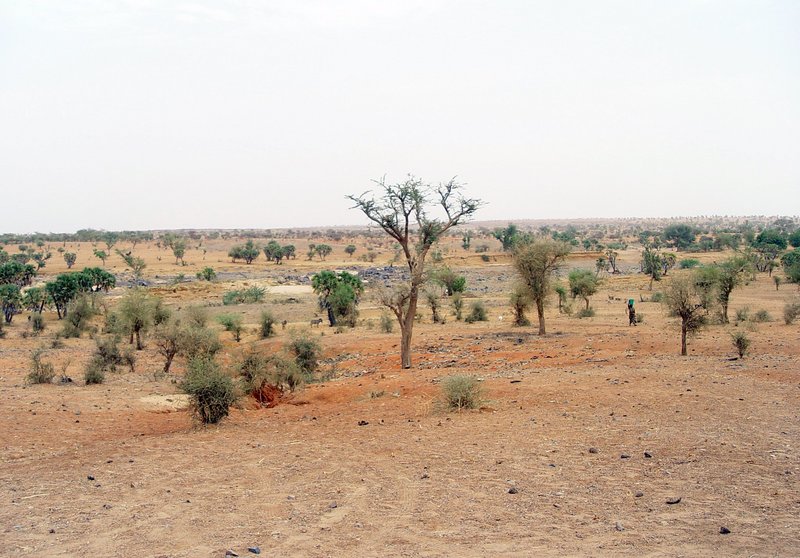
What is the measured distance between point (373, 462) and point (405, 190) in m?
12.5

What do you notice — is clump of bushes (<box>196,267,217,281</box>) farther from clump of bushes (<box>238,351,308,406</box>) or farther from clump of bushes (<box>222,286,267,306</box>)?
clump of bushes (<box>238,351,308,406</box>)

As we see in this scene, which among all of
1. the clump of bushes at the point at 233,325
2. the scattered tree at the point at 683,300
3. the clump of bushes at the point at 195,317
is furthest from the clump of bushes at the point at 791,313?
the clump of bushes at the point at 233,325

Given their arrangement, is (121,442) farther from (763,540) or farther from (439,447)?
(763,540)

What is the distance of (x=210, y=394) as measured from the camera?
48.0 feet

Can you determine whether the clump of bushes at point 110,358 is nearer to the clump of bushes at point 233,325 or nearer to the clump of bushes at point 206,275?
the clump of bushes at point 233,325

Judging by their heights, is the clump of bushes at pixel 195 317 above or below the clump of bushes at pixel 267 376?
above

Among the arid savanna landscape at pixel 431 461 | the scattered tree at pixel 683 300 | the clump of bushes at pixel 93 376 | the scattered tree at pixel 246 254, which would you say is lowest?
the clump of bushes at pixel 93 376

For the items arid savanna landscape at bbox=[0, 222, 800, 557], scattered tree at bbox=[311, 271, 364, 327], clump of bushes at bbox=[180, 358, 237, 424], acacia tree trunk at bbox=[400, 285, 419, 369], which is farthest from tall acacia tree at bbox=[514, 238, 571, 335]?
clump of bushes at bbox=[180, 358, 237, 424]

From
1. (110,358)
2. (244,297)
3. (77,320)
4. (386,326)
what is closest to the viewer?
(110,358)

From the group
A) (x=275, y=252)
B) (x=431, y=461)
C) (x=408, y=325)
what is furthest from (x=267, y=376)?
(x=275, y=252)

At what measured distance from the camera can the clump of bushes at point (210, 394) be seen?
1439 cm

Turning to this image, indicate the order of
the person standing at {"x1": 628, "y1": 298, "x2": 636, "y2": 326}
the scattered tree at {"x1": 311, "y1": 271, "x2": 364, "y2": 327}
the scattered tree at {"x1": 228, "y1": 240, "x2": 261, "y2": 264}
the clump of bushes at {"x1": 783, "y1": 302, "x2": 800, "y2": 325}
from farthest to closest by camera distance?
the scattered tree at {"x1": 228, "y1": 240, "x2": 261, "y2": 264} → the scattered tree at {"x1": 311, "y1": 271, "x2": 364, "y2": 327} → the person standing at {"x1": 628, "y1": 298, "x2": 636, "y2": 326} → the clump of bushes at {"x1": 783, "y1": 302, "x2": 800, "y2": 325}

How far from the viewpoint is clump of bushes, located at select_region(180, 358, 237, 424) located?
47.2 feet

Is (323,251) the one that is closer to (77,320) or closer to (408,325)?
(77,320)
